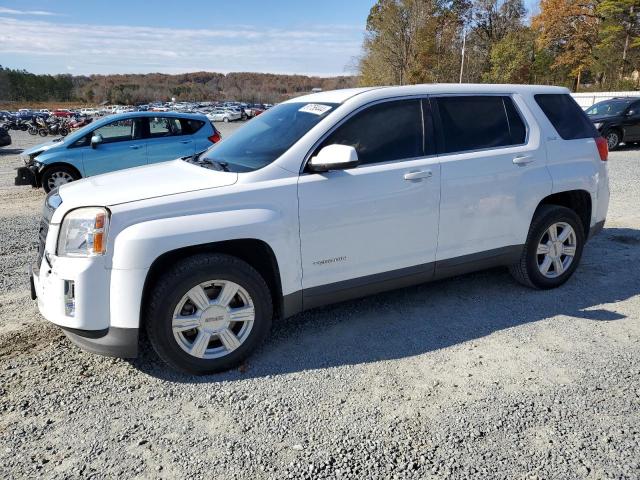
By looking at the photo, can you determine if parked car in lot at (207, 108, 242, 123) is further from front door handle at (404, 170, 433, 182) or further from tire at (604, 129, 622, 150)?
front door handle at (404, 170, 433, 182)

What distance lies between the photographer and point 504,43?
Answer: 184ft

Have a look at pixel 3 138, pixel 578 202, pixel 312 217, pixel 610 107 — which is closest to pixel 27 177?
pixel 312 217

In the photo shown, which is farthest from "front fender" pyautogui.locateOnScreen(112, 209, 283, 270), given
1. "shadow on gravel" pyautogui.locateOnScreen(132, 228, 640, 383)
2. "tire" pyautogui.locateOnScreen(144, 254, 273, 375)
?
"shadow on gravel" pyautogui.locateOnScreen(132, 228, 640, 383)

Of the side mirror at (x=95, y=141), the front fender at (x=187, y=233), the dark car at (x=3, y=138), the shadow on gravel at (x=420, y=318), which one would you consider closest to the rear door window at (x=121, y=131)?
the side mirror at (x=95, y=141)

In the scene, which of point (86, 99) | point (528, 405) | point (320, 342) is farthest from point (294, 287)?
point (86, 99)

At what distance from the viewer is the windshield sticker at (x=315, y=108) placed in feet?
12.5

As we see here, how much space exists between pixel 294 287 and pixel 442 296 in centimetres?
171

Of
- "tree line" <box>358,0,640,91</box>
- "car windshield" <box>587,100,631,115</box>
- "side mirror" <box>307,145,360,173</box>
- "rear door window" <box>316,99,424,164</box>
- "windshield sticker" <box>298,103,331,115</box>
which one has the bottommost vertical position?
"side mirror" <box>307,145,360,173</box>

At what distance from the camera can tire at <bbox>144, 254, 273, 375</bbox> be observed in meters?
3.15

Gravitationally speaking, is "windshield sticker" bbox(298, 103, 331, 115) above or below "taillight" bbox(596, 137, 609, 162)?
above

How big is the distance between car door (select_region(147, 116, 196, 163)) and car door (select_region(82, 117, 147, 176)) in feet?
0.55

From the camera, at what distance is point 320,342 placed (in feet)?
12.6

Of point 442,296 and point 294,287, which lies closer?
point 294,287

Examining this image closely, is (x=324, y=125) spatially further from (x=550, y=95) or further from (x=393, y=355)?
(x=550, y=95)
